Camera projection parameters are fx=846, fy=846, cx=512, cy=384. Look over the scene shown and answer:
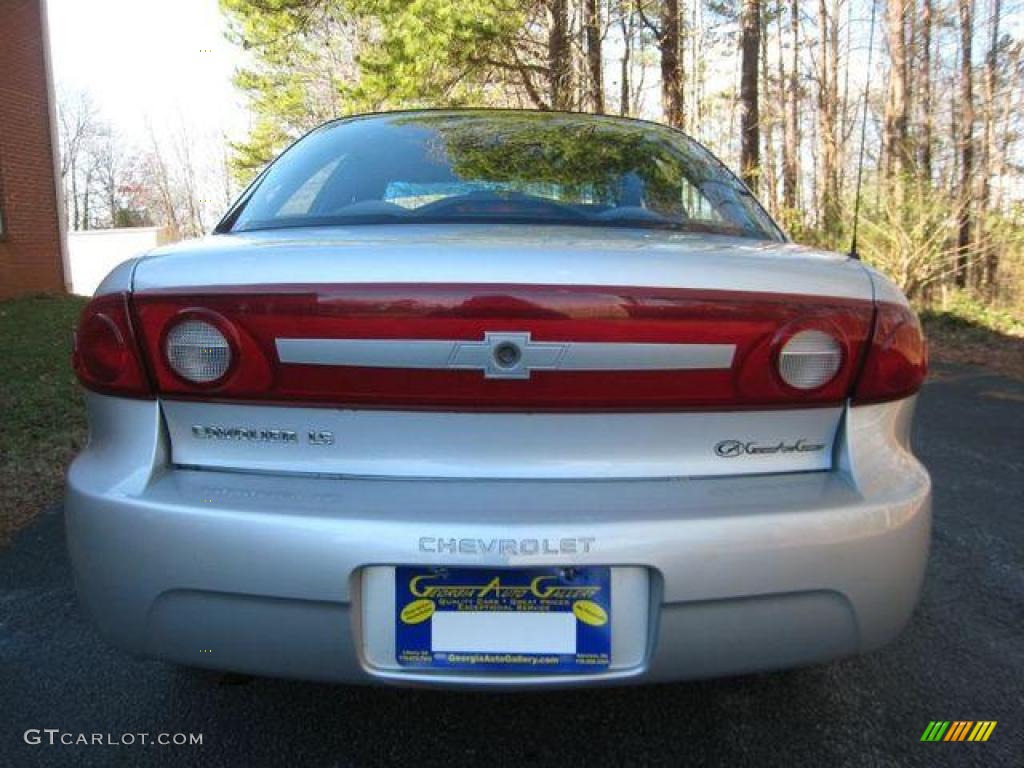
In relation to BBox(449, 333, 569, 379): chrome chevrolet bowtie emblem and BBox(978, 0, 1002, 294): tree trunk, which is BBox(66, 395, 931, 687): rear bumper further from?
BBox(978, 0, 1002, 294): tree trunk

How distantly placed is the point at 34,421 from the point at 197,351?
3832mm

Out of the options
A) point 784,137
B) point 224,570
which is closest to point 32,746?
point 224,570

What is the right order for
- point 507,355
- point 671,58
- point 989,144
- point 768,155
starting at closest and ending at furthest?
point 507,355, point 671,58, point 989,144, point 768,155

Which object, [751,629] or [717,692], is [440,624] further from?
[717,692]

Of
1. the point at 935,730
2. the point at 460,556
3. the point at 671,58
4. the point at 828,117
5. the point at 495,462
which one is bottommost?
the point at 935,730

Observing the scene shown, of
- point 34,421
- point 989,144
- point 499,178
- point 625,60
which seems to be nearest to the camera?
point 499,178

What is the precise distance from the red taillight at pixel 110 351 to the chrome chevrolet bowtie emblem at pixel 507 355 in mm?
622

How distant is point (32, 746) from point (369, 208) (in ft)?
4.94

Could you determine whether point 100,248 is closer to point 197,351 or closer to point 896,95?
point 896,95

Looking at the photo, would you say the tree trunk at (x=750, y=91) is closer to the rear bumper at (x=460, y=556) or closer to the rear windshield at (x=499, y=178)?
the rear windshield at (x=499, y=178)

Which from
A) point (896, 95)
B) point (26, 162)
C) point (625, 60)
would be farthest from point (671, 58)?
point (26, 162)

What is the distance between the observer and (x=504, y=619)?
1.53m

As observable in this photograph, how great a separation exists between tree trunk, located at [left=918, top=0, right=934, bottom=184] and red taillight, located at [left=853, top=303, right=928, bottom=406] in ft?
38.9

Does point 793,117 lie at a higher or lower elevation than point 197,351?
higher
